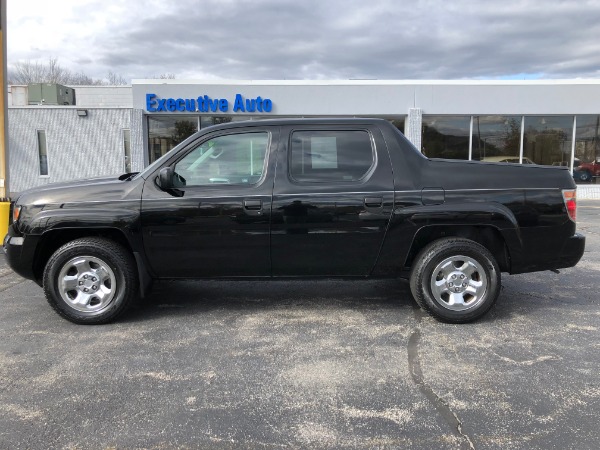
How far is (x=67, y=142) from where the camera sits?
1725 cm

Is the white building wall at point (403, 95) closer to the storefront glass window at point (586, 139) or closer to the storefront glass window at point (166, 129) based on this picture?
the storefront glass window at point (586, 139)

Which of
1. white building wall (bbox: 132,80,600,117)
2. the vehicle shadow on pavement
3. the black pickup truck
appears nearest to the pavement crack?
the black pickup truck

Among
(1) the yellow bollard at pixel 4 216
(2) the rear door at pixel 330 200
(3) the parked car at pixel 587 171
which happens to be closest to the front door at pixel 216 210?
(2) the rear door at pixel 330 200

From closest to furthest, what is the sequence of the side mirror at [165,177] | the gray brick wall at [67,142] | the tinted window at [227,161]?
the side mirror at [165,177], the tinted window at [227,161], the gray brick wall at [67,142]

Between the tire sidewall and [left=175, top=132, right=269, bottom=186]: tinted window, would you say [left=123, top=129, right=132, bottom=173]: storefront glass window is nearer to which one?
the tire sidewall

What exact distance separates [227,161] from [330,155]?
3.08 feet

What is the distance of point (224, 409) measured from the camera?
299 cm

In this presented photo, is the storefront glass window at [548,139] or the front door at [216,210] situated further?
the storefront glass window at [548,139]

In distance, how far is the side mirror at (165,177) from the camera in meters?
4.14

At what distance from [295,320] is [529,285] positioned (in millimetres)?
3025

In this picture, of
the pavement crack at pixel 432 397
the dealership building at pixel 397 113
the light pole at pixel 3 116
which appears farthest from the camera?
the dealership building at pixel 397 113

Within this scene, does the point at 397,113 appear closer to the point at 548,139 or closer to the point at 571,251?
the point at 548,139

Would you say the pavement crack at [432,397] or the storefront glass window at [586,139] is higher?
the storefront glass window at [586,139]

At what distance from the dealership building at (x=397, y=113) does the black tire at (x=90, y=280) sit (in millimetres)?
11859
